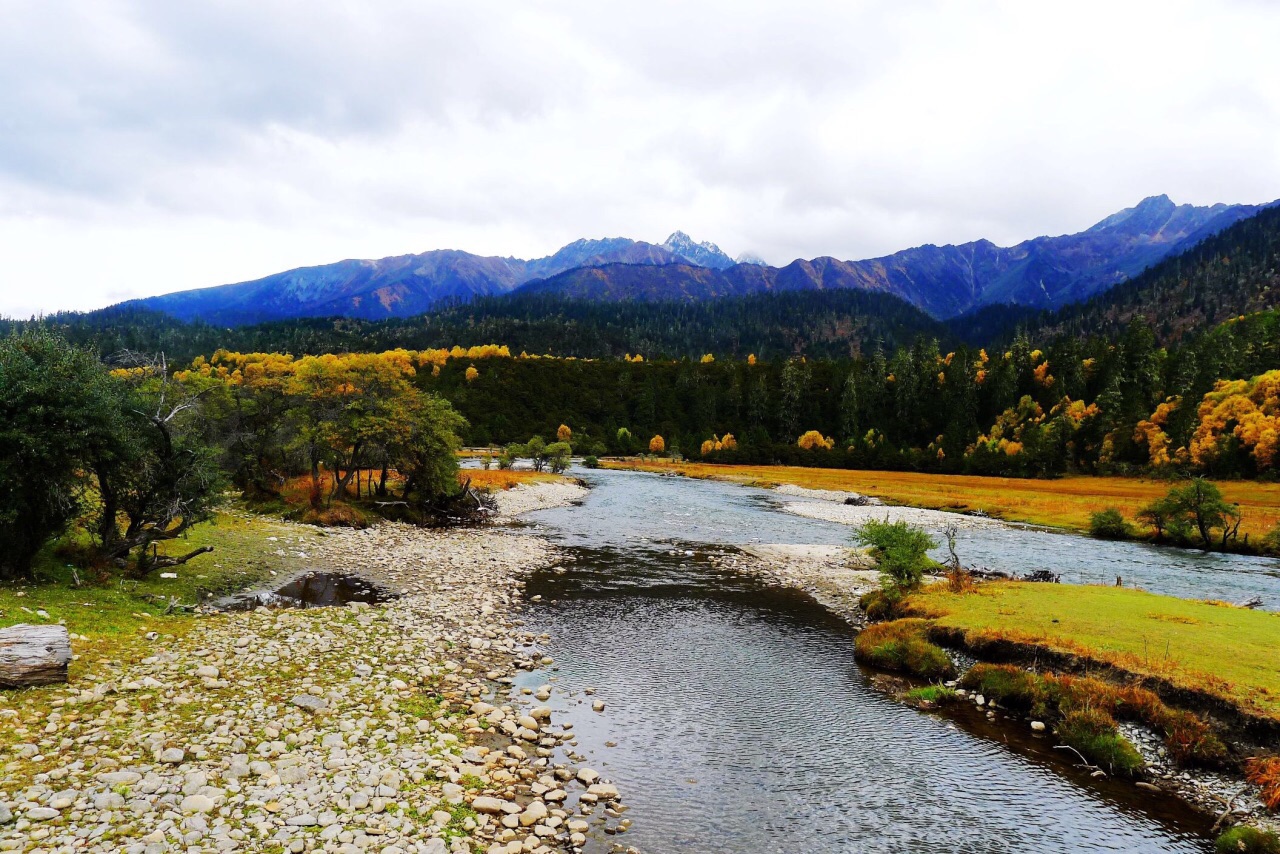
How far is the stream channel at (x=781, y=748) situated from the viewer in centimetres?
1130

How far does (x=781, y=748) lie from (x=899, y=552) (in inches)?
563

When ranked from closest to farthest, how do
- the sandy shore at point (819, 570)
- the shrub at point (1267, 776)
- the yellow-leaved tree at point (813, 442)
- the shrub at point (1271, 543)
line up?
the shrub at point (1267, 776) < the sandy shore at point (819, 570) < the shrub at point (1271, 543) < the yellow-leaved tree at point (813, 442)

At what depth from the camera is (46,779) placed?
880 centimetres

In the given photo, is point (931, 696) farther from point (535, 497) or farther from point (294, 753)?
point (535, 497)

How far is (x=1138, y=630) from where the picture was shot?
1980 centimetres

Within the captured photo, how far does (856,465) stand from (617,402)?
8379cm

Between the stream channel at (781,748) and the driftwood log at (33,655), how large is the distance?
31.8 ft

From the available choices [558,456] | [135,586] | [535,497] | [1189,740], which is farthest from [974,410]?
[135,586]

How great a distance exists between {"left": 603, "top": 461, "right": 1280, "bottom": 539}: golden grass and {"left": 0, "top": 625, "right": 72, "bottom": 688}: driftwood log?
224 ft

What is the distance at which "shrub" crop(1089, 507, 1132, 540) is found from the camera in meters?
52.0

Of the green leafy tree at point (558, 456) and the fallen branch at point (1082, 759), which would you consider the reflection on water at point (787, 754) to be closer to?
the fallen branch at point (1082, 759)

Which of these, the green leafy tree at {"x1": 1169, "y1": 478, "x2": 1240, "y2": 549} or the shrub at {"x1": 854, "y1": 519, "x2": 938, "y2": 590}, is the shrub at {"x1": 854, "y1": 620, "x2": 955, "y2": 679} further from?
the green leafy tree at {"x1": 1169, "y1": 478, "x2": 1240, "y2": 549}

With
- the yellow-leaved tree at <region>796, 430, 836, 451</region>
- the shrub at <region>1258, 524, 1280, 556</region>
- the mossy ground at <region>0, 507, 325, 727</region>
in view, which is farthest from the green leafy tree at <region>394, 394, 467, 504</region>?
the yellow-leaved tree at <region>796, 430, 836, 451</region>

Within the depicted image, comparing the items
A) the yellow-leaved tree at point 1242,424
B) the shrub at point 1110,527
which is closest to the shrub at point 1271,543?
the shrub at point 1110,527
